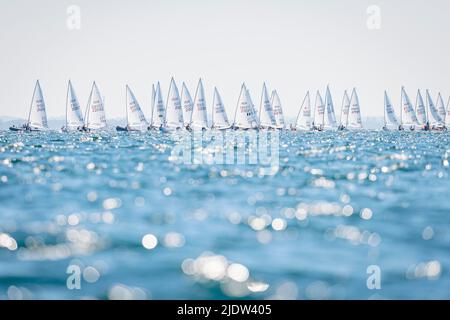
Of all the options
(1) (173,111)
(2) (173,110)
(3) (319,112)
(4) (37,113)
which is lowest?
(3) (319,112)

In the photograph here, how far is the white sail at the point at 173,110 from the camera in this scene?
103 m

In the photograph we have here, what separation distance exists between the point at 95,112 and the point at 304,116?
1954 inches

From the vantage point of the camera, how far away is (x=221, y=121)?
104 m

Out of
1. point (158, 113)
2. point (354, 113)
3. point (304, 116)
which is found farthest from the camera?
point (354, 113)

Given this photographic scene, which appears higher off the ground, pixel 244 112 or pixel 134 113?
pixel 134 113

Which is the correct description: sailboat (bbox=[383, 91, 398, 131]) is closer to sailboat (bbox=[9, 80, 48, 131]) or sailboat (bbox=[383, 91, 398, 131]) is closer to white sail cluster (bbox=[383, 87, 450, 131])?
white sail cluster (bbox=[383, 87, 450, 131])

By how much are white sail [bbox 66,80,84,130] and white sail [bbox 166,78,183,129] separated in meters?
17.8

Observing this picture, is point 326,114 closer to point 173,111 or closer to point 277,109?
point 277,109

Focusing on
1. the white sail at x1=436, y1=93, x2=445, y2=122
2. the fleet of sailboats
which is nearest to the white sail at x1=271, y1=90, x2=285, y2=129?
the fleet of sailboats

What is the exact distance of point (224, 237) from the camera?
1423 centimetres

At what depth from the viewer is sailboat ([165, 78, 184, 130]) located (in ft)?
338

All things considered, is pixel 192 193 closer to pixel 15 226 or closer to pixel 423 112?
pixel 15 226

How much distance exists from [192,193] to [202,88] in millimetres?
81718

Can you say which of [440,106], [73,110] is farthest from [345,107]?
[73,110]
